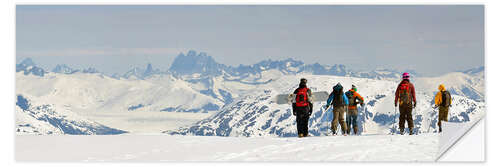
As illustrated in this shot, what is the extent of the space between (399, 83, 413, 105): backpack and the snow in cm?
144

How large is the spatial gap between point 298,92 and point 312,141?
6.60 feet

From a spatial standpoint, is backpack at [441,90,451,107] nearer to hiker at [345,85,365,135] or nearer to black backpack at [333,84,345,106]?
hiker at [345,85,365,135]

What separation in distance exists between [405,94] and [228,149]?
7005mm

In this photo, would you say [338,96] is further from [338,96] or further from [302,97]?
[302,97]

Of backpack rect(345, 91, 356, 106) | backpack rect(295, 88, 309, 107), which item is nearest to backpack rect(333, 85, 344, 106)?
backpack rect(345, 91, 356, 106)

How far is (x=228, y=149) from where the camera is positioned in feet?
64.8

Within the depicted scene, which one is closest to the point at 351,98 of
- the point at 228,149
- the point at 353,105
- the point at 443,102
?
the point at 353,105

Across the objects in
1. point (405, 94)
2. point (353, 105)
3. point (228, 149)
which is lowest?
point (228, 149)

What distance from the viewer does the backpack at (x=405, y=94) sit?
2086cm

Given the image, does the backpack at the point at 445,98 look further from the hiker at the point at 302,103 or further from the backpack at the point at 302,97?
the backpack at the point at 302,97

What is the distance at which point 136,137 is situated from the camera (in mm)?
23328

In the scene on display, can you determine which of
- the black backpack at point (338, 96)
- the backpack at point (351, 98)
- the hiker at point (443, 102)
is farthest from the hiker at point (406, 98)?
the black backpack at point (338, 96)

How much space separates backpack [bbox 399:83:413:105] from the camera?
821 inches
